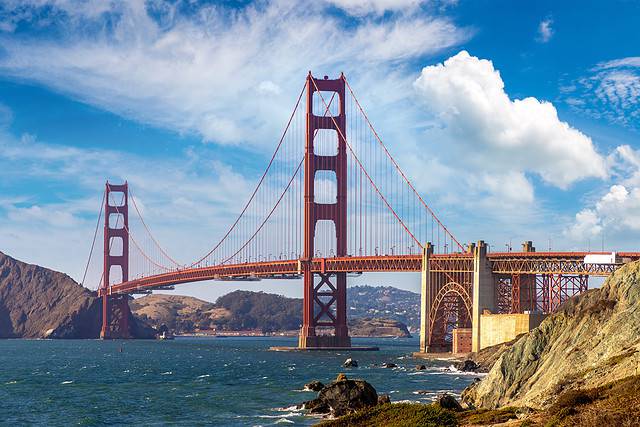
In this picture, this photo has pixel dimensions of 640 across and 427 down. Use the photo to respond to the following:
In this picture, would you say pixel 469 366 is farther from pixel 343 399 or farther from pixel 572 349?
pixel 572 349

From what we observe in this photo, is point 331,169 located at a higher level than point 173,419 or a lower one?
higher

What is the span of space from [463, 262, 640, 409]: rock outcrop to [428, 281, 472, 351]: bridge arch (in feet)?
158

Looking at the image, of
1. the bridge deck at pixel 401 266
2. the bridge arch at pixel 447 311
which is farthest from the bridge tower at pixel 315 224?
the bridge arch at pixel 447 311

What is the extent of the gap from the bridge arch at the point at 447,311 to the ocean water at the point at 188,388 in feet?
24.0

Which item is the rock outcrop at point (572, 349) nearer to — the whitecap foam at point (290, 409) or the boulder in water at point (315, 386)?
the whitecap foam at point (290, 409)

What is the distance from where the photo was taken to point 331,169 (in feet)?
432

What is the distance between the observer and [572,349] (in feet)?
161

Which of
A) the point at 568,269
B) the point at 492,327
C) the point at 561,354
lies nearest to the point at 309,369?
the point at 492,327

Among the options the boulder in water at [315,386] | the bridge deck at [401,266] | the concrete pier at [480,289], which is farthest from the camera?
the concrete pier at [480,289]

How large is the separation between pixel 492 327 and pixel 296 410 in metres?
39.5

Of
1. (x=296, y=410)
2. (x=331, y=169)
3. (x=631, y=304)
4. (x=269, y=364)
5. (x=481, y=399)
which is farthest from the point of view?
(x=331, y=169)

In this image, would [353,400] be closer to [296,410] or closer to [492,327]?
[296,410]

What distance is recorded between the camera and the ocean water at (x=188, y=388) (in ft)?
186

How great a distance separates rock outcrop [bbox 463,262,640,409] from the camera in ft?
144
